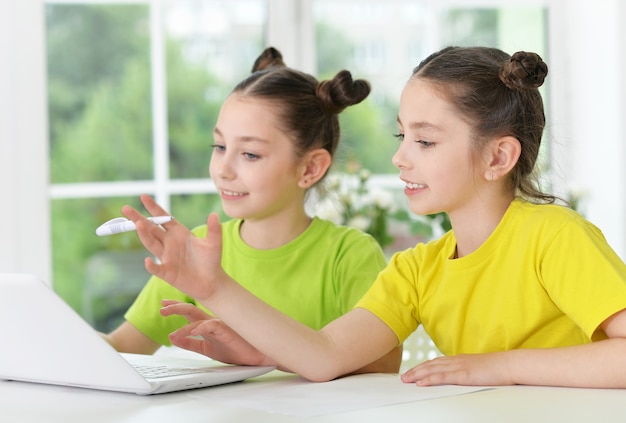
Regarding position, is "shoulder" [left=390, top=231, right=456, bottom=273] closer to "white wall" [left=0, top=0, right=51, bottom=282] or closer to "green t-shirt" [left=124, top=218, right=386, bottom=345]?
"green t-shirt" [left=124, top=218, right=386, bottom=345]

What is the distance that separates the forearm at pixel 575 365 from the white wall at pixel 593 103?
2166 mm

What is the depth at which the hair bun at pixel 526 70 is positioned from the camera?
138cm

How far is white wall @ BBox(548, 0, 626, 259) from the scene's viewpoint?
336cm

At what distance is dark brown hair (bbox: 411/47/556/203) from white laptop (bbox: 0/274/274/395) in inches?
19.6

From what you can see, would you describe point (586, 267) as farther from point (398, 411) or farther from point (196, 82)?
point (196, 82)

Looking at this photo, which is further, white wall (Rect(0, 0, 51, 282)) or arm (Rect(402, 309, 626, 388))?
white wall (Rect(0, 0, 51, 282))

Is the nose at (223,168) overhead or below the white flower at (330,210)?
overhead

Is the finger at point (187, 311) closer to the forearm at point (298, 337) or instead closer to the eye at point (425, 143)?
the forearm at point (298, 337)

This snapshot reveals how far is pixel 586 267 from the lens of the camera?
4.26 ft

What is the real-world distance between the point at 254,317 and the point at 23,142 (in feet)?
5.86

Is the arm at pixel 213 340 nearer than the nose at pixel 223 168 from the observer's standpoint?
Yes

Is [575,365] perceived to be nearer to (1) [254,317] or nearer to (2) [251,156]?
(1) [254,317]

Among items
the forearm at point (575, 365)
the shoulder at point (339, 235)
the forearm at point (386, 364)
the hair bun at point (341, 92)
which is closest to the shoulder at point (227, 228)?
the shoulder at point (339, 235)

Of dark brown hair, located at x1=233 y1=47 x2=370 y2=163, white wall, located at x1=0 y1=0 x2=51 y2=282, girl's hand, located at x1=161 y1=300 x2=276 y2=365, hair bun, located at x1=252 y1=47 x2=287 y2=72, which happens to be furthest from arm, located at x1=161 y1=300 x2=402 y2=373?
white wall, located at x1=0 y1=0 x2=51 y2=282
